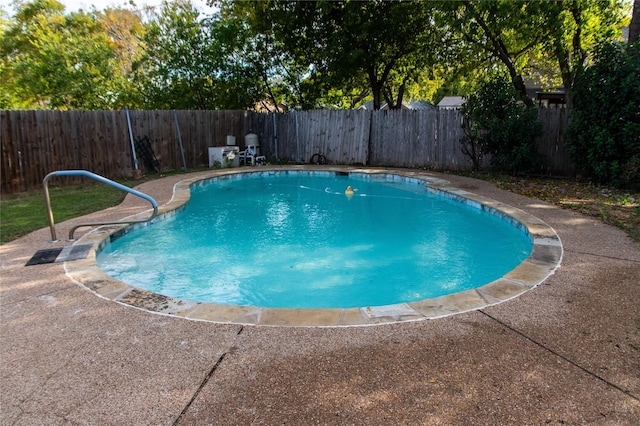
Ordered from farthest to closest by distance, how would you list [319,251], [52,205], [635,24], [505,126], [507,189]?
[505,126] → [635,24] → [507,189] → [52,205] → [319,251]

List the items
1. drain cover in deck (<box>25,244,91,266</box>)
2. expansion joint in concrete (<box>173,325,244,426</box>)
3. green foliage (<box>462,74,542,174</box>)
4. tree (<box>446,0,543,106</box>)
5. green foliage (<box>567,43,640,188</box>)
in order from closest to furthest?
1. expansion joint in concrete (<box>173,325,244,426</box>)
2. drain cover in deck (<box>25,244,91,266</box>)
3. green foliage (<box>567,43,640,188</box>)
4. green foliage (<box>462,74,542,174</box>)
5. tree (<box>446,0,543,106</box>)

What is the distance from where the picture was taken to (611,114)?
7.24m

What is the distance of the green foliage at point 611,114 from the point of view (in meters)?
6.94

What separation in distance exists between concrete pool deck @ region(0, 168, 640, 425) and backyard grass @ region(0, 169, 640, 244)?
2546 mm

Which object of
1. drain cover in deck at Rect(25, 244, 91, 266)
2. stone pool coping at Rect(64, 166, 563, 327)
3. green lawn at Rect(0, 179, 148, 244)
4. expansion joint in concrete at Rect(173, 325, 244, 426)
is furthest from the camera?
green lawn at Rect(0, 179, 148, 244)

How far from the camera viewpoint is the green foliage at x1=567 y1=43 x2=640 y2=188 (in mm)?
6941

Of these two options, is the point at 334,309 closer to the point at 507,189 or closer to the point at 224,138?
the point at 507,189

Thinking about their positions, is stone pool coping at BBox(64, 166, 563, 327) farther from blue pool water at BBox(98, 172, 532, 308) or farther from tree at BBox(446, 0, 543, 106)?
tree at BBox(446, 0, 543, 106)

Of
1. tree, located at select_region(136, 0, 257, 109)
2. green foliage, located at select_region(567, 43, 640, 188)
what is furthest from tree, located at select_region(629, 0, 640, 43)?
tree, located at select_region(136, 0, 257, 109)

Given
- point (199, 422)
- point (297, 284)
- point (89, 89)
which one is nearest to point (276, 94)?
point (89, 89)

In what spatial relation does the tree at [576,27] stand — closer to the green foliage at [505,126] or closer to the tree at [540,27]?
the tree at [540,27]

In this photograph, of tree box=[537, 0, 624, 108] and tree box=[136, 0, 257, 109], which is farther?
tree box=[136, 0, 257, 109]

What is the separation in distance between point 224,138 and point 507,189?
27.6ft

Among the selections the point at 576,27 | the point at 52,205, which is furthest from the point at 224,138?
the point at 576,27
